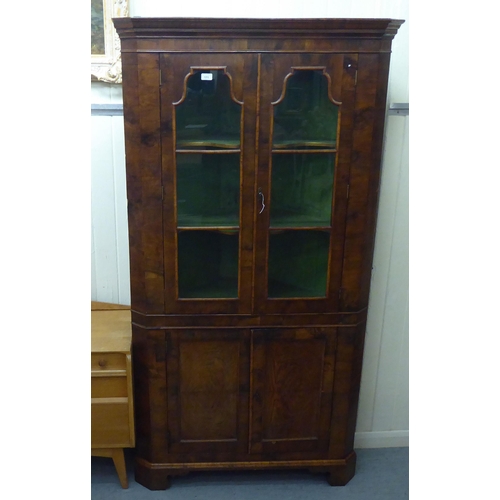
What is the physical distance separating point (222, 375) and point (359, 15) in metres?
1.40

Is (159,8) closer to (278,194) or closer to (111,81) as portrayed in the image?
(111,81)

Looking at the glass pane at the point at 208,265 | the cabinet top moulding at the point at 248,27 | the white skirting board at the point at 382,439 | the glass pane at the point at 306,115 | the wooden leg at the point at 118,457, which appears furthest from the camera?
the white skirting board at the point at 382,439

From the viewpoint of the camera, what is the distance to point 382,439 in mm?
2275

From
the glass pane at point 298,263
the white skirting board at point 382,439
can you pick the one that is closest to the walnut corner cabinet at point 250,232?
the glass pane at point 298,263

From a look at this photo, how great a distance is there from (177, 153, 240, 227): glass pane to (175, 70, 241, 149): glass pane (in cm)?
5

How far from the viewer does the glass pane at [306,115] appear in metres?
1.58

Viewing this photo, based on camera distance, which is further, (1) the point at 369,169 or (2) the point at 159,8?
(2) the point at 159,8

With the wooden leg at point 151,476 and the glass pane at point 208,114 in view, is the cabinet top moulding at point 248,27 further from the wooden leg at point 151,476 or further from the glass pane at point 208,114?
the wooden leg at point 151,476

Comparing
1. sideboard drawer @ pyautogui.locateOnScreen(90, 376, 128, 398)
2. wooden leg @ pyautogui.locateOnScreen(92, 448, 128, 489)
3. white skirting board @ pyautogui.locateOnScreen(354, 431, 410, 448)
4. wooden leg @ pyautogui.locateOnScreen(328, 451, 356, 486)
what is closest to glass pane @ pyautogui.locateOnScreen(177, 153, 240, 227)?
sideboard drawer @ pyautogui.locateOnScreen(90, 376, 128, 398)

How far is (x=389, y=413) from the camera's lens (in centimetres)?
227

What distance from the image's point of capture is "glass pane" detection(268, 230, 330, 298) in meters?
1.73

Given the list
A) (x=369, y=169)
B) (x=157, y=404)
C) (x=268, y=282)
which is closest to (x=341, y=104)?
(x=369, y=169)

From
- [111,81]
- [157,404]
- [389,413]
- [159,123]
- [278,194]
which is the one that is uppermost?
[111,81]

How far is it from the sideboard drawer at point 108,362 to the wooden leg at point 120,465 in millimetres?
350
